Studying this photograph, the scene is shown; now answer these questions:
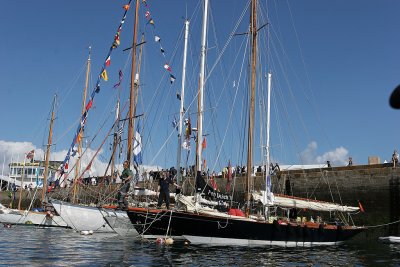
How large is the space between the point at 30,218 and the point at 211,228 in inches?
951

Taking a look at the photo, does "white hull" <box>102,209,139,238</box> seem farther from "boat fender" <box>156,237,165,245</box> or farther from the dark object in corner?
the dark object in corner

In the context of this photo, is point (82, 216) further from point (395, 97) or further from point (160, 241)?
→ point (395, 97)

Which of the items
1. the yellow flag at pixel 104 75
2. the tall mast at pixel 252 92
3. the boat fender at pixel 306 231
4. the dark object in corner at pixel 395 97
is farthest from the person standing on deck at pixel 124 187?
the dark object in corner at pixel 395 97

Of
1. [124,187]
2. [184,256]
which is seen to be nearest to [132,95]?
[124,187]

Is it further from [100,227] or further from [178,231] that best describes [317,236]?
[100,227]

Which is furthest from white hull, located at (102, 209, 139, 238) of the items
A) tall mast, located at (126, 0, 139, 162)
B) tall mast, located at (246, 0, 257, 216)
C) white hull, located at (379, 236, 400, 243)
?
white hull, located at (379, 236, 400, 243)

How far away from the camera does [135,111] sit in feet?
106

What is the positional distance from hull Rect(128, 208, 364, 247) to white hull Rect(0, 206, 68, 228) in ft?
62.0

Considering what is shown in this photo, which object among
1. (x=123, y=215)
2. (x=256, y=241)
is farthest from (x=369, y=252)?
(x=123, y=215)

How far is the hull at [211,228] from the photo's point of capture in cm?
2108

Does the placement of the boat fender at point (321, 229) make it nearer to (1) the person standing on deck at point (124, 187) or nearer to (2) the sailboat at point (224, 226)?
(2) the sailboat at point (224, 226)

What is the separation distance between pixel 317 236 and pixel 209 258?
9.88 m

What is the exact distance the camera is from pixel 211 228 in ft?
69.3

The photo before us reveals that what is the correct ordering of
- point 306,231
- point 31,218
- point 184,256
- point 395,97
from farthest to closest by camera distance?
point 31,218, point 306,231, point 184,256, point 395,97
